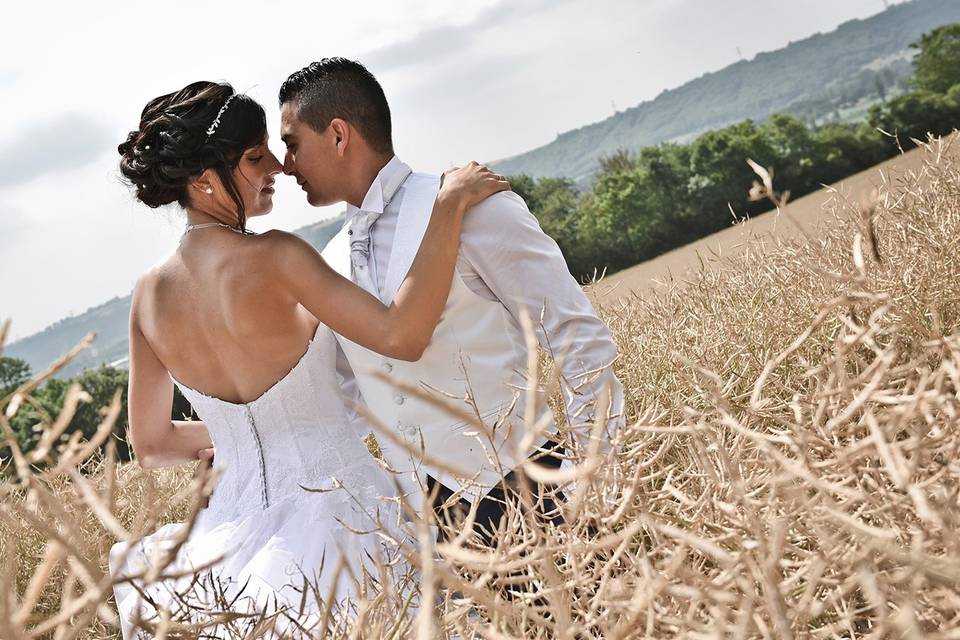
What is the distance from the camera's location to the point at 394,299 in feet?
A: 8.18

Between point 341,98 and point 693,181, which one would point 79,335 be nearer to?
point 693,181

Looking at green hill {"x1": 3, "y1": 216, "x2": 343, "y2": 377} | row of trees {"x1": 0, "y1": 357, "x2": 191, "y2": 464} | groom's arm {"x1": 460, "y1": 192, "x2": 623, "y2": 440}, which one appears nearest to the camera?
groom's arm {"x1": 460, "y1": 192, "x2": 623, "y2": 440}

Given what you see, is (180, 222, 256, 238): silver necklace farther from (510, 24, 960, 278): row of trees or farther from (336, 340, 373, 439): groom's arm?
(510, 24, 960, 278): row of trees

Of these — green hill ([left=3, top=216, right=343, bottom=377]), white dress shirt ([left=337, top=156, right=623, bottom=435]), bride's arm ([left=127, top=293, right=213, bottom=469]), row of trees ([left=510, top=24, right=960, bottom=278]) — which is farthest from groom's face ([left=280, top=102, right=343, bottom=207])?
green hill ([left=3, top=216, right=343, bottom=377])

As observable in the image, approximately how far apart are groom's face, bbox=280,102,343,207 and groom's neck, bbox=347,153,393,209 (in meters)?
0.05

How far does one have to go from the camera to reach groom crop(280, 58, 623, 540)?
266 cm

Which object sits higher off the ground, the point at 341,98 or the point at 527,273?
the point at 341,98

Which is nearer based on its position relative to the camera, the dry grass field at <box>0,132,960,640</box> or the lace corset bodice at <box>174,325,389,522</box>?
the dry grass field at <box>0,132,960,640</box>

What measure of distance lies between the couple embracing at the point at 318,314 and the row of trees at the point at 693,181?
47.0 feet

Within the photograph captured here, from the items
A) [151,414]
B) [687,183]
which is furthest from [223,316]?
[687,183]

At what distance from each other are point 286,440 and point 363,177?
0.91 m

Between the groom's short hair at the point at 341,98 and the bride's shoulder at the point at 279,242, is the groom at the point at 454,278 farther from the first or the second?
the bride's shoulder at the point at 279,242

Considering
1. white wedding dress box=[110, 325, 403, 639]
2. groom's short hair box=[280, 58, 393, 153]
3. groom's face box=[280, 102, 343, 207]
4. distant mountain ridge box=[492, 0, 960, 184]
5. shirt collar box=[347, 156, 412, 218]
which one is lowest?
distant mountain ridge box=[492, 0, 960, 184]

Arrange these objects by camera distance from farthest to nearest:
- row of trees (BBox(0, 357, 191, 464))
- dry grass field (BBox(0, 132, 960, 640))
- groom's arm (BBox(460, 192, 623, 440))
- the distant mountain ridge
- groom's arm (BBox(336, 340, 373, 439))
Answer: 1. the distant mountain ridge
2. row of trees (BBox(0, 357, 191, 464))
3. groom's arm (BBox(336, 340, 373, 439))
4. groom's arm (BBox(460, 192, 623, 440))
5. dry grass field (BBox(0, 132, 960, 640))
